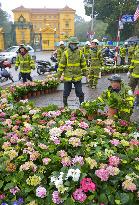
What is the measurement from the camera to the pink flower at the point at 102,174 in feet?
11.3

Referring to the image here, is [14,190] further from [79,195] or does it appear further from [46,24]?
[46,24]

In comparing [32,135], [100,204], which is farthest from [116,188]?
Answer: [32,135]

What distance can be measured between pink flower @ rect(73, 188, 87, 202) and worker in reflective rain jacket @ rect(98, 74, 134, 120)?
99.9 inches

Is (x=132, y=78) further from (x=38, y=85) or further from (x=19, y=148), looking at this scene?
(x=19, y=148)

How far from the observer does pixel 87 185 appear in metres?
3.33

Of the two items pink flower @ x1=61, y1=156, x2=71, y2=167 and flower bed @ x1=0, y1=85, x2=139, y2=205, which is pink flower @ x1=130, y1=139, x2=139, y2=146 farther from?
pink flower @ x1=61, y1=156, x2=71, y2=167

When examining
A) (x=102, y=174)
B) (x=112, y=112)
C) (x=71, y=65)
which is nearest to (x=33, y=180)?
(x=102, y=174)

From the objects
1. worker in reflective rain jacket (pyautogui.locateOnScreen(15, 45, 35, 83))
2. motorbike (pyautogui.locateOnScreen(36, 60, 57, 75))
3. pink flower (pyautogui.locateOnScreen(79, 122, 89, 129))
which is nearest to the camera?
pink flower (pyautogui.locateOnScreen(79, 122, 89, 129))

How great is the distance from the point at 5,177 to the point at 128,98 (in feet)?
9.03

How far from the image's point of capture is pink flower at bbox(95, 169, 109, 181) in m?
3.45

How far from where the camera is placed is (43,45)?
150ft

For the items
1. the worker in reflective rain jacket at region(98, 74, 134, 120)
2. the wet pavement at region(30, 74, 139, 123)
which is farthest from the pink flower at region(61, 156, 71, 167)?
the wet pavement at region(30, 74, 139, 123)

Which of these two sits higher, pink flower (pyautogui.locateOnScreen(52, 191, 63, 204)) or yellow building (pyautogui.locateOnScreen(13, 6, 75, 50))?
yellow building (pyautogui.locateOnScreen(13, 6, 75, 50))

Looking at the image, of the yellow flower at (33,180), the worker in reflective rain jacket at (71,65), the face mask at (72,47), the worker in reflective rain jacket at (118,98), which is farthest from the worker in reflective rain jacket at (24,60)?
the yellow flower at (33,180)
